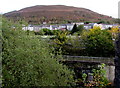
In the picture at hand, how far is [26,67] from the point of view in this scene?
17.4ft

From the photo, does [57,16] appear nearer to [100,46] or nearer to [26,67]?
[100,46]

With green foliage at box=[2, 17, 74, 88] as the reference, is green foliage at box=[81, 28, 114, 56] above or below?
below

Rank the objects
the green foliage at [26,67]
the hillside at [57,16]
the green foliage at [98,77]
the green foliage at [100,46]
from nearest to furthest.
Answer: the green foliage at [98,77] < the green foliage at [26,67] < the green foliage at [100,46] < the hillside at [57,16]

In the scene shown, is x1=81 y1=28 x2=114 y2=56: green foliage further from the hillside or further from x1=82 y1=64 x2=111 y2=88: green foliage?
the hillside

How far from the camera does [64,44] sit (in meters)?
14.2

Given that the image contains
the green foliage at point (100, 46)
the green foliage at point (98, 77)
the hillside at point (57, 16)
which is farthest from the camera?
the hillside at point (57, 16)

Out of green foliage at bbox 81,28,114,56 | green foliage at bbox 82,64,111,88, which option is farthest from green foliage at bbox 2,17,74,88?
green foliage at bbox 81,28,114,56

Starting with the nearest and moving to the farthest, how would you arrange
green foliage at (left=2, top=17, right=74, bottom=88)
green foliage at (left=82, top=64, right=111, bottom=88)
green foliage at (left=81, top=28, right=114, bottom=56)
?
1. green foliage at (left=82, top=64, right=111, bottom=88)
2. green foliage at (left=2, top=17, right=74, bottom=88)
3. green foliage at (left=81, top=28, right=114, bottom=56)

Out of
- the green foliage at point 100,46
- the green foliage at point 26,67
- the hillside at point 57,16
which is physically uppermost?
the green foliage at point 26,67

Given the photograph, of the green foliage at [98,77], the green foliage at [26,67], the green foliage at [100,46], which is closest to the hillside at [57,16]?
the green foliage at [100,46]

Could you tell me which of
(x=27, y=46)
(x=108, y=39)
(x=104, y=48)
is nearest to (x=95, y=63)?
(x=104, y=48)

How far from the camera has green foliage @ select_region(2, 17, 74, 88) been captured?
17.3ft

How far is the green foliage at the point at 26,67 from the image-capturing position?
5.26 meters

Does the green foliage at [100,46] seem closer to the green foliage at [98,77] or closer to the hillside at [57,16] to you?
the green foliage at [98,77]
